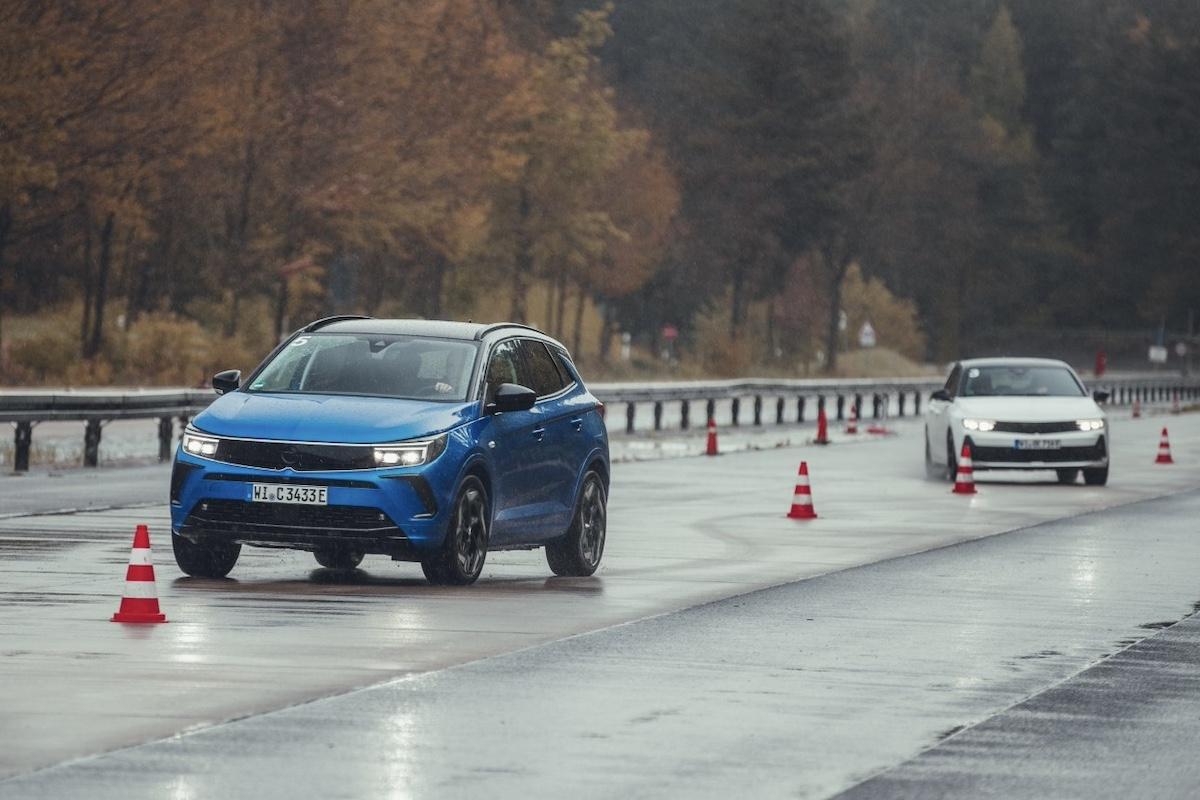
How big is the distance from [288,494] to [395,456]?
648 mm

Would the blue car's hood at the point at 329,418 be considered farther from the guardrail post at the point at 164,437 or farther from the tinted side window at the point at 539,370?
the guardrail post at the point at 164,437

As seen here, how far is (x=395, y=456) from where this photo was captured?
1527cm

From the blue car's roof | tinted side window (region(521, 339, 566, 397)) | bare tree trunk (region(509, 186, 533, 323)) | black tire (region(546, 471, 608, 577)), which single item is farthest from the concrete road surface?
bare tree trunk (region(509, 186, 533, 323))

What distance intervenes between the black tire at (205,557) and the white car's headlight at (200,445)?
55cm

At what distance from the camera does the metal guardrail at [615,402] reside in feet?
98.3

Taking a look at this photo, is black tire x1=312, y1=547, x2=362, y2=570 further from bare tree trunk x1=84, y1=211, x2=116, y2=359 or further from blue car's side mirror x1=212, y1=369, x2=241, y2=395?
bare tree trunk x1=84, y1=211, x2=116, y2=359

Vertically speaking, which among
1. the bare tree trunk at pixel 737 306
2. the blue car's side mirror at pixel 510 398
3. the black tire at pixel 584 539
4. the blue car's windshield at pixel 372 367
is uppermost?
the bare tree trunk at pixel 737 306

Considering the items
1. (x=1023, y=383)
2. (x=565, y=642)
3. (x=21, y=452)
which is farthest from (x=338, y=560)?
(x=1023, y=383)

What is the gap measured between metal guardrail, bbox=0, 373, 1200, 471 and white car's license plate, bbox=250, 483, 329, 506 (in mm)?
14311

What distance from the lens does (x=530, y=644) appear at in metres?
12.9

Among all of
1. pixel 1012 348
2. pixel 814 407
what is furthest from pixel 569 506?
pixel 1012 348

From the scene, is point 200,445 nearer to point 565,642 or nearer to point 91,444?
point 565,642

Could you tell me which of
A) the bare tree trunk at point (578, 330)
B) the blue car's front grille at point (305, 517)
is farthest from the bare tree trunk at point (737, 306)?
the blue car's front grille at point (305, 517)

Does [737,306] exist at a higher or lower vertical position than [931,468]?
higher
